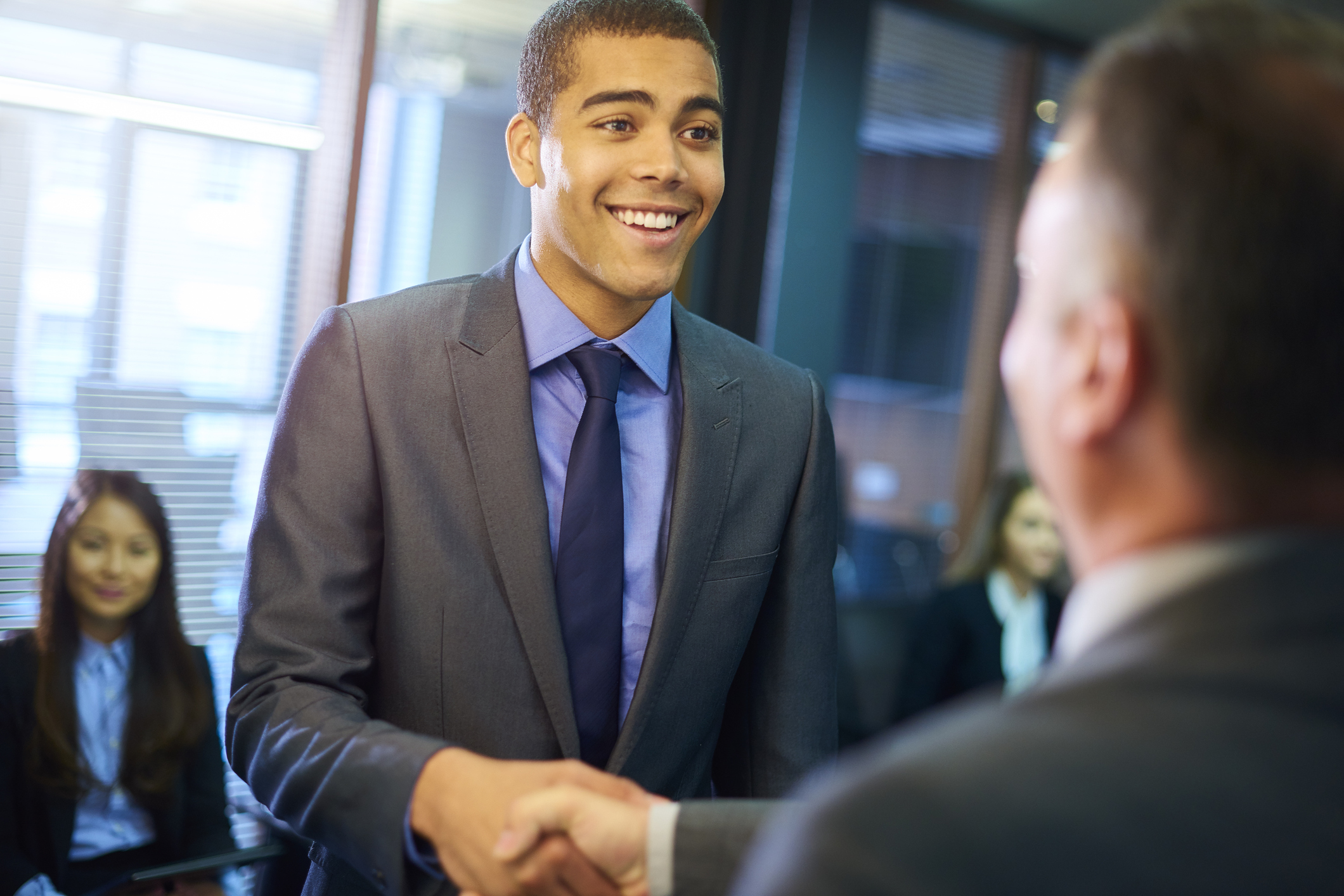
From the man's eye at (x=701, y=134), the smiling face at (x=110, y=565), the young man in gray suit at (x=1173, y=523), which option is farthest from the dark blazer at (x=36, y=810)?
the young man in gray suit at (x=1173, y=523)

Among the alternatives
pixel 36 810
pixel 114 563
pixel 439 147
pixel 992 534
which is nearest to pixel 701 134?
pixel 114 563

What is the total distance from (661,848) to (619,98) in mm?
942

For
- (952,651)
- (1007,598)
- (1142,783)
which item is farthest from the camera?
(1007,598)

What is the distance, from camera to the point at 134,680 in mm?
2447

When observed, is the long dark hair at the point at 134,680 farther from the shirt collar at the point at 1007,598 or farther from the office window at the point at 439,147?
the shirt collar at the point at 1007,598

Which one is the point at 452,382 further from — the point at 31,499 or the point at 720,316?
the point at 720,316

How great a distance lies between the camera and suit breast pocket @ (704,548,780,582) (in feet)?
4.80

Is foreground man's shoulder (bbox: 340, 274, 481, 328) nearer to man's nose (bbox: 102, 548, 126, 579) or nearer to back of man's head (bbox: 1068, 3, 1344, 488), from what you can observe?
back of man's head (bbox: 1068, 3, 1344, 488)

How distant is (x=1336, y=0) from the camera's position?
15.0 feet

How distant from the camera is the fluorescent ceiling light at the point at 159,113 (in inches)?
98.7

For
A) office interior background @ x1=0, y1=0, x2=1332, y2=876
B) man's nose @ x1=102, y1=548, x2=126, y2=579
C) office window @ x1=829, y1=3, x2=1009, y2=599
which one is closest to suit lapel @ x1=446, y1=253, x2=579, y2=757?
office interior background @ x1=0, y1=0, x2=1332, y2=876

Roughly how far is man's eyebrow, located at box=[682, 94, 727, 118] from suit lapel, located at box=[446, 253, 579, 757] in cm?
37

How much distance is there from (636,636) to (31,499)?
178 centimetres

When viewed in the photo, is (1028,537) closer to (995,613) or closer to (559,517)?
(995,613)
